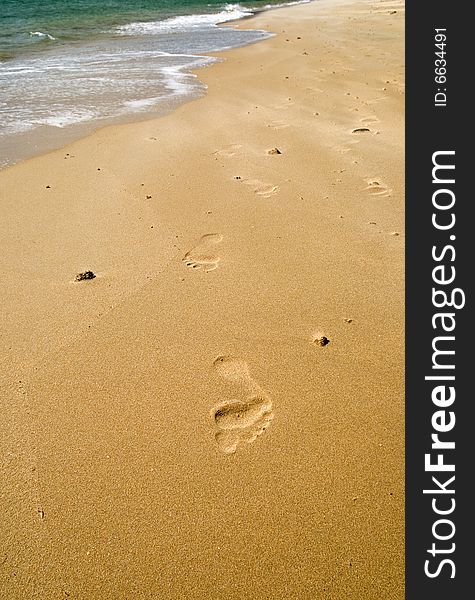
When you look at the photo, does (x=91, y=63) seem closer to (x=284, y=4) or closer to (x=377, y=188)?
(x=377, y=188)

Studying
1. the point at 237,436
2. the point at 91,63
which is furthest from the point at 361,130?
the point at 91,63

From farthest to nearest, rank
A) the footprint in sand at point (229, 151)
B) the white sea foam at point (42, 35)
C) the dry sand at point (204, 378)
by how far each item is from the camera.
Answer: the white sea foam at point (42, 35) < the footprint in sand at point (229, 151) < the dry sand at point (204, 378)

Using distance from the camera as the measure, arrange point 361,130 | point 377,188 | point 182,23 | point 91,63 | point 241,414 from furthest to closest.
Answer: point 182,23 → point 91,63 → point 361,130 → point 377,188 → point 241,414

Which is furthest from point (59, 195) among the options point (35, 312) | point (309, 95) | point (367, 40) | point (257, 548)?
point (367, 40)

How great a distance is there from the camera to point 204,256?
3.14 meters

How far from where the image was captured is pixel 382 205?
3.67 meters

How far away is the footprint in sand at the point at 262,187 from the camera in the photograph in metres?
3.90

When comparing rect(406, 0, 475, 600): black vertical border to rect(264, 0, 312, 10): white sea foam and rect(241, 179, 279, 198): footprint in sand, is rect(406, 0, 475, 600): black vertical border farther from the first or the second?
rect(264, 0, 312, 10): white sea foam

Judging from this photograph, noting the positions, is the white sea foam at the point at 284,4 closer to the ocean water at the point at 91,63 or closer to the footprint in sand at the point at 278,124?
the ocean water at the point at 91,63

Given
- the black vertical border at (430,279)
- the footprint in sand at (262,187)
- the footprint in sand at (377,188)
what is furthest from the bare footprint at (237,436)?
the footprint in sand at (377,188)

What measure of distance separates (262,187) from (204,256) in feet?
3.95

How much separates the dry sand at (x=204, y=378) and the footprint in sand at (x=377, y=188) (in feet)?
0.08

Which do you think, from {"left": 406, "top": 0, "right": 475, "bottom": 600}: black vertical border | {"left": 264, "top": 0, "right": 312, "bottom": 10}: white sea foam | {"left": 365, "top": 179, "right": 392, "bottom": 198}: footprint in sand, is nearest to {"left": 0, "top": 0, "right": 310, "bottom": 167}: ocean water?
{"left": 264, "top": 0, "right": 312, "bottom": 10}: white sea foam

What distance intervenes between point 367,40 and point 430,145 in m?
10.9
